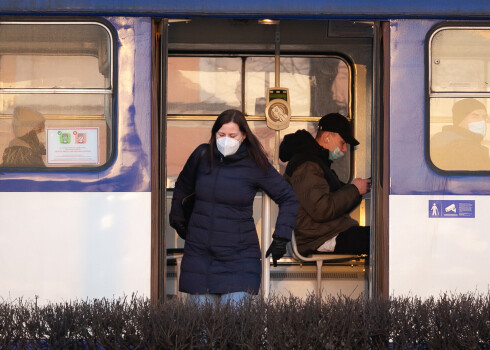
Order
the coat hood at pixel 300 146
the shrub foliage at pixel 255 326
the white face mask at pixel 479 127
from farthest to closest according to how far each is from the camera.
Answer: the coat hood at pixel 300 146 → the white face mask at pixel 479 127 → the shrub foliage at pixel 255 326

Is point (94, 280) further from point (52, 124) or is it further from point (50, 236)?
point (52, 124)

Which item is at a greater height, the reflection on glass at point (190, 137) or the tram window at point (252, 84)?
the tram window at point (252, 84)

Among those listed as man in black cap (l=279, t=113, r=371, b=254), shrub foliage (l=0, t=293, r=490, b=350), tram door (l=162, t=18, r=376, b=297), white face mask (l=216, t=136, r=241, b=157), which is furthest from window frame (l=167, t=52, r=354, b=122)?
shrub foliage (l=0, t=293, r=490, b=350)

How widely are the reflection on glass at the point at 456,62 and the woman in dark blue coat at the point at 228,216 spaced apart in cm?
125

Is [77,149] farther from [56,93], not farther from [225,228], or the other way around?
[225,228]

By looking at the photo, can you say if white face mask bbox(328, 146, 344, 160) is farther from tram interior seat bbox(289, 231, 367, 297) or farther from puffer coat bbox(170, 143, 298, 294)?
puffer coat bbox(170, 143, 298, 294)

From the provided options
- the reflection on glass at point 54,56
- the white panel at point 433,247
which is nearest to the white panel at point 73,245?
the reflection on glass at point 54,56

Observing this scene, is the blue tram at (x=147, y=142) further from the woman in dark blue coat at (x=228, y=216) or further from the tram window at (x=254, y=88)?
the tram window at (x=254, y=88)

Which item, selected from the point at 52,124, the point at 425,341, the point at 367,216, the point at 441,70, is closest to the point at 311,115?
the point at 367,216

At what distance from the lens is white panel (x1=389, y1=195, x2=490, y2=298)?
6.12 m

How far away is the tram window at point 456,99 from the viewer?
6.18 meters

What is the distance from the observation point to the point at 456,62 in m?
6.19

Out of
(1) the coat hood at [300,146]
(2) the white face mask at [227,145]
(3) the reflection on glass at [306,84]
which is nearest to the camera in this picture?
(2) the white face mask at [227,145]

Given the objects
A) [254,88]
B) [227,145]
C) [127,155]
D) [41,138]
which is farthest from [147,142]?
[254,88]
